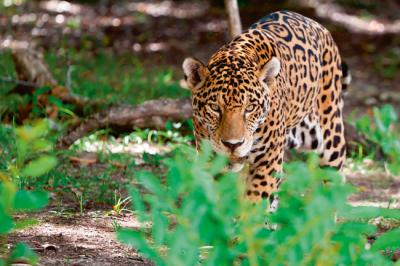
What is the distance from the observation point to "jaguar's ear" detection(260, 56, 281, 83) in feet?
18.0

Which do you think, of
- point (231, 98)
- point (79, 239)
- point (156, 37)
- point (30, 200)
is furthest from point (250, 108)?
point (156, 37)

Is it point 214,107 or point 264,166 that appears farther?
point 264,166

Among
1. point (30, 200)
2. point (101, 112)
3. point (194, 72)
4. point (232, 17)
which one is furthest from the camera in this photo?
point (232, 17)

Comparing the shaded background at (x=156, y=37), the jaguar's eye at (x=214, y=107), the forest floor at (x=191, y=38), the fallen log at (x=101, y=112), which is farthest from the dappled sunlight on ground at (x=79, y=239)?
the shaded background at (x=156, y=37)

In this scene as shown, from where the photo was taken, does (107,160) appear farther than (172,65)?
No

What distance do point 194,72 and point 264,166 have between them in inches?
33.3

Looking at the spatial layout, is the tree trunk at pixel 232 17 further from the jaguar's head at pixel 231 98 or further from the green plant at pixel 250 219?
the green plant at pixel 250 219

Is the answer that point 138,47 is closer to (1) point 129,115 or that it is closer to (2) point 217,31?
(2) point 217,31

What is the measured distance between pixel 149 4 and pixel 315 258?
15.1m

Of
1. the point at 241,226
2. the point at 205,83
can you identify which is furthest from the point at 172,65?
the point at 241,226

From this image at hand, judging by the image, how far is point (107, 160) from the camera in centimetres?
745

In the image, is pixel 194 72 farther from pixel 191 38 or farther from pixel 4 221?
pixel 191 38

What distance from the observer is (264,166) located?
5.75m

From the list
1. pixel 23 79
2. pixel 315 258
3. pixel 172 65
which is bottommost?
pixel 172 65
